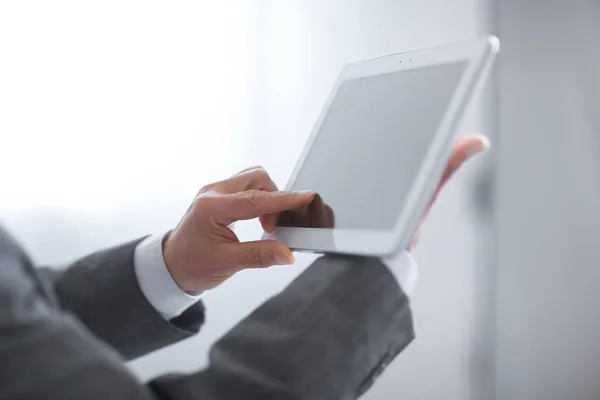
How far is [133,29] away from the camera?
93 cm

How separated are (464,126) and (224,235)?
2.05 feet

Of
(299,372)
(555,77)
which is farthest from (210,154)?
(299,372)

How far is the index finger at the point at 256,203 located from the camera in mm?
525

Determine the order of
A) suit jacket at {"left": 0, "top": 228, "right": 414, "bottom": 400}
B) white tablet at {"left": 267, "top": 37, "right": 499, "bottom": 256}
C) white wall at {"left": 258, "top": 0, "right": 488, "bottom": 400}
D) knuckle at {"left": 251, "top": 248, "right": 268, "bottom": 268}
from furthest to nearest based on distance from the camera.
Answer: white wall at {"left": 258, "top": 0, "right": 488, "bottom": 400}
knuckle at {"left": 251, "top": 248, "right": 268, "bottom": 268}
white tablet at {"left": 267, "top": 37, "right": 499, "bottom": 256}
suit jacket at {"left": 0, "top": 228, "right": 414, "bottom": 400}

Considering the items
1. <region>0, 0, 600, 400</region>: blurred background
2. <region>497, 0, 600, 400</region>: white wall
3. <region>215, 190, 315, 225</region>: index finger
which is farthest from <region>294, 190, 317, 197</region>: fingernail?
<region>497, 0, 600, 400</region>: white wall

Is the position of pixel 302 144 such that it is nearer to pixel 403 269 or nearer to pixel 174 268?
pixel 174 268

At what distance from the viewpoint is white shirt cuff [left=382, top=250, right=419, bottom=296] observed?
41 centimetres

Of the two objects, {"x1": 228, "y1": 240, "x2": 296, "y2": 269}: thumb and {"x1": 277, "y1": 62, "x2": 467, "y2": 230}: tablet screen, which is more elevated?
{"x1": 277, "y1": 62, "x2": 467, "y2": 230}: tablet screen

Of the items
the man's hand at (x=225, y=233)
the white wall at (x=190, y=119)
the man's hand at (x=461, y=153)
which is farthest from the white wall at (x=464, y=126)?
the man's hand at (x=461, y=153)

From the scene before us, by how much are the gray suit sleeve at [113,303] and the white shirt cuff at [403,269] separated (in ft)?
0.86

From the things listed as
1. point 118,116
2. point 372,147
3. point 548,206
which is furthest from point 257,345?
point 548,206

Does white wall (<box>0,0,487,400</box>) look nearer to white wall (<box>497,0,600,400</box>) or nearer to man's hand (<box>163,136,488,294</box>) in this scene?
white wall (<box>497,0,600,400</box>)

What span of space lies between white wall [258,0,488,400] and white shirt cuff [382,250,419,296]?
61 centimetres

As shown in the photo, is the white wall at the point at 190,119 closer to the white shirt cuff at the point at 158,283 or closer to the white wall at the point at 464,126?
the white wall at the point at 464,126
